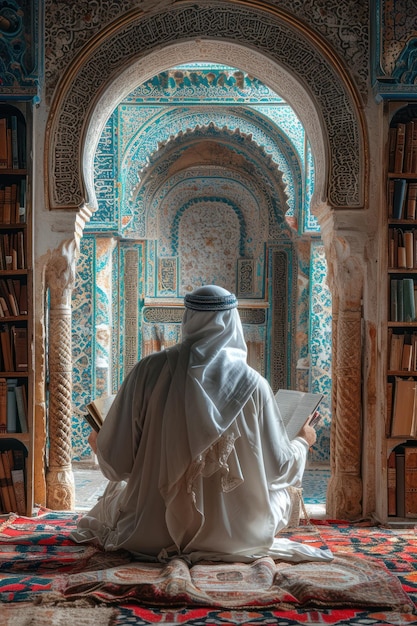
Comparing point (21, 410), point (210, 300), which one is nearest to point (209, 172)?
point (21, 410)

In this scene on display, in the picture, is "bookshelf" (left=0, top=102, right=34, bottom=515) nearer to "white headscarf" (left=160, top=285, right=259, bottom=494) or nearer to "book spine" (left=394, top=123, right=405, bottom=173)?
"white headscarf" (left=160, top=285, right=259, bottom=494)

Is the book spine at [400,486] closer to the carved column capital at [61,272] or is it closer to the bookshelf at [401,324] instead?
the bookshelf at [401,324]

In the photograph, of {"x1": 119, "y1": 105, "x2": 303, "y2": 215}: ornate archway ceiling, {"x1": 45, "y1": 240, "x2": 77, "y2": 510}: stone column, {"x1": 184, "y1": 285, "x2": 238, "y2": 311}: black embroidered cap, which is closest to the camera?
{"x1": 184, "y1": 285, "x2": 238, "y2": 311}: black embroidered cap

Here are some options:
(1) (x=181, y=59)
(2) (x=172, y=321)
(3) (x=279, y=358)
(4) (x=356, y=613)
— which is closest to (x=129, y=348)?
(2) (x=172, y=321)

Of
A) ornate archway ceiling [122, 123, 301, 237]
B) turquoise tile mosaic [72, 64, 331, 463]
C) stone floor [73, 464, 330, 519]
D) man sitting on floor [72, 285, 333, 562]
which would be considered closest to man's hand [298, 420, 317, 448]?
man sitting on floor [72, 285, 333, 562]

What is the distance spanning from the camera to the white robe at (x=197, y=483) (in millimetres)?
3764

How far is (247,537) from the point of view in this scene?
12.6 feet

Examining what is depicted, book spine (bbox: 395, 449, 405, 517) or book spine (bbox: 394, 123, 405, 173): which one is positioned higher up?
book spine (bbox: 394, 123, 405, 173)

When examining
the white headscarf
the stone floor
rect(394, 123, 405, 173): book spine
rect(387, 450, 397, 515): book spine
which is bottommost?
the stone floor

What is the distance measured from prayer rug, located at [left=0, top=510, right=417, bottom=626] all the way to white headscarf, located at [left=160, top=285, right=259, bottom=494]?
1.51 ft

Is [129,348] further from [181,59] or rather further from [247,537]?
[247,537]

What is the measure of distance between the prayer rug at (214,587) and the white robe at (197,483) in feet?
0.33

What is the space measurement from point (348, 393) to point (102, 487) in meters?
3.34

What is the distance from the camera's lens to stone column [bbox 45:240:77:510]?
18.2 ft
